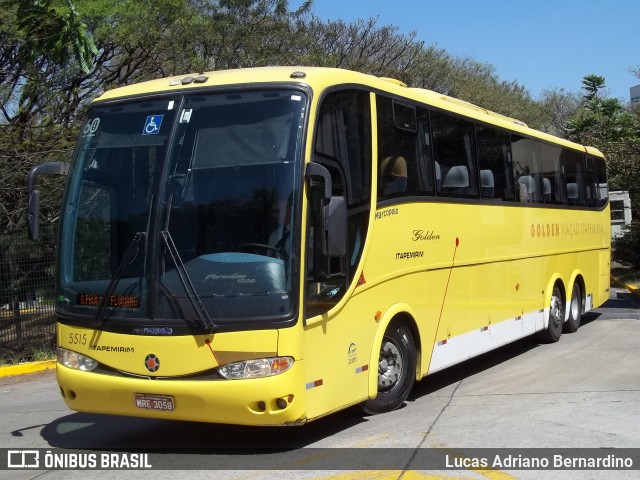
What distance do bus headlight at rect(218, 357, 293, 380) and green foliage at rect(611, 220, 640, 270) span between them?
809 inches

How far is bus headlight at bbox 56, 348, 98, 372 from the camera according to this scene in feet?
23.1

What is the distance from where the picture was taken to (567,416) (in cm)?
796

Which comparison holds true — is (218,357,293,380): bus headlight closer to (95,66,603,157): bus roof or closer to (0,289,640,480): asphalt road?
(0,289,640,480): asphalt road

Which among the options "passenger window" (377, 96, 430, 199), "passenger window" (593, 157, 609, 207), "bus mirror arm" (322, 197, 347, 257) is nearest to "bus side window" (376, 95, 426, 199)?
"passenger window" (377, 96, 430, 199)

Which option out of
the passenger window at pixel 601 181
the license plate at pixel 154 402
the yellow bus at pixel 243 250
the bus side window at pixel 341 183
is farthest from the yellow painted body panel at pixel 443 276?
the passenger window at pixel 601 181

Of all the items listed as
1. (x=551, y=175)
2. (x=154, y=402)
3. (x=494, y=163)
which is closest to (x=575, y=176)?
(x=551, y=175)

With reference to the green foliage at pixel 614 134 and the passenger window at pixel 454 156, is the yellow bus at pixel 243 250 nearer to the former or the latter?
the passenger window at pixel 454 156

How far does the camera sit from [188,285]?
6617 mm

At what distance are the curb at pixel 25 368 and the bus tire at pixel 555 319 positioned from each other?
318 inches

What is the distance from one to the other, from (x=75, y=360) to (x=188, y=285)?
140 centimetres

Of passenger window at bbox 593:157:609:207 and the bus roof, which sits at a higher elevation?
the bus roof

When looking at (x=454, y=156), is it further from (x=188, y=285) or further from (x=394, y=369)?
(x=188, y=285)

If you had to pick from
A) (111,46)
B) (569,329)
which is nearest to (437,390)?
(569,329)

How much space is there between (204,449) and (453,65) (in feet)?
113
